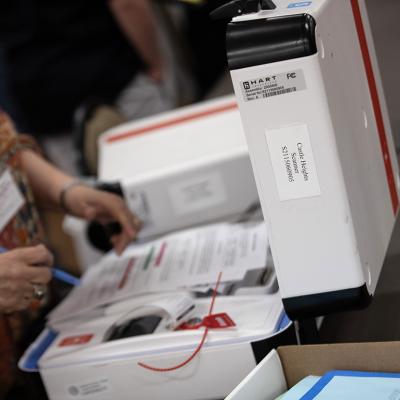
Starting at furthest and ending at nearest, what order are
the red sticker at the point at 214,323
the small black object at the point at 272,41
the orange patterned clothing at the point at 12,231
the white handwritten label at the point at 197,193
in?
the white handwritten label at the point at 197,193, the orange patterned clothing at the point at 12,231, the red sticker at the point at 214,323, the small black object at the point at 272,41

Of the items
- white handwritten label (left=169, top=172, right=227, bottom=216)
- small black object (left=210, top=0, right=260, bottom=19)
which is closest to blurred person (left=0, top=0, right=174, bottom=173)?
white handwritten label (left=169, top=172, right=227, bottom=216)

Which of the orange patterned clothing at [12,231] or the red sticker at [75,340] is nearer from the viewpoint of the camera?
the red sticker at [75,340]

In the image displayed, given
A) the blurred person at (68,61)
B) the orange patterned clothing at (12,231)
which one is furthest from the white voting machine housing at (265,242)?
the blurred person at (68,61)

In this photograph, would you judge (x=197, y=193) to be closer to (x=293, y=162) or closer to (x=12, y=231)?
(x=12, y=231)

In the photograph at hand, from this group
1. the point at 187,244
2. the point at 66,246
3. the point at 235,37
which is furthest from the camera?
the point at 66,246

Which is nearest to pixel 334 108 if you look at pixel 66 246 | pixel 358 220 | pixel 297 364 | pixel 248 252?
pixel 358 220

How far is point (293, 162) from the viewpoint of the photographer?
922 millimetres

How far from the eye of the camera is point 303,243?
0.95 metres

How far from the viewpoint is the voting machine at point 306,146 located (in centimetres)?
90

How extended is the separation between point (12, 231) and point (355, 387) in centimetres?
76

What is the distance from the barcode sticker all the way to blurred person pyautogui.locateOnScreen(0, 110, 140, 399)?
50cm

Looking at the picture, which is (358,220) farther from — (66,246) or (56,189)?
(66,246)

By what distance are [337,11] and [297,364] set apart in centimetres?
43

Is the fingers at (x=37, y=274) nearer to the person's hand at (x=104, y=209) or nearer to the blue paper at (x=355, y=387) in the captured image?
the person's hand at (x=104, y=209)
